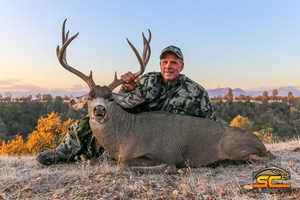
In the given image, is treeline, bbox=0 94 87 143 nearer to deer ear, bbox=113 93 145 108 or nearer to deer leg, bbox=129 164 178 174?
deer ear, bbox=113 93 145 108

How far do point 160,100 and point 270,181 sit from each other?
3352mm

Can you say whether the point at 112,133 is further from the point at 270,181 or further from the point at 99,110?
the point at 270,181

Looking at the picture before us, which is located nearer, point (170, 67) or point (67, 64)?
point (67, 64)

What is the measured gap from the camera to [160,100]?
7242 mm

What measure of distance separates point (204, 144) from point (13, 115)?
2654 inches

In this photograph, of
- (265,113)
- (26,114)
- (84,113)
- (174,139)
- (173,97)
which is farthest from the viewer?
(265,113)

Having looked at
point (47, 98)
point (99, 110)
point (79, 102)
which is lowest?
point (47, 98)

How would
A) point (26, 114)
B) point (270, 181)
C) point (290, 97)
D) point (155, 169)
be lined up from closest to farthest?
point (270, 181) → point (155, 169) → point (26, 114) → point (290, 97)

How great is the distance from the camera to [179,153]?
19.5 feet

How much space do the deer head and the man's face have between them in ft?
3.41

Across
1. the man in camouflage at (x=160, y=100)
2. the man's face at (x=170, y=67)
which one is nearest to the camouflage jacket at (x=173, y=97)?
the man in camouflage at (x=160, y=100)

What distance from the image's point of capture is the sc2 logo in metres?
4.19

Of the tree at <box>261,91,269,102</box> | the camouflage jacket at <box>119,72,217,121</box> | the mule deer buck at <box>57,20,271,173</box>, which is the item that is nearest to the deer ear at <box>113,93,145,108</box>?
the mule deer buck at <box>57,20,271,173</box>

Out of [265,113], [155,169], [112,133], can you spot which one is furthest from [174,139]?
[265,113]
